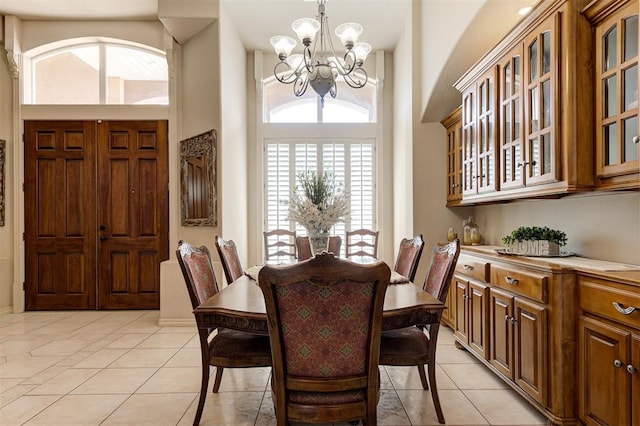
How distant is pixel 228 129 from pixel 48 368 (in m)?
2.94

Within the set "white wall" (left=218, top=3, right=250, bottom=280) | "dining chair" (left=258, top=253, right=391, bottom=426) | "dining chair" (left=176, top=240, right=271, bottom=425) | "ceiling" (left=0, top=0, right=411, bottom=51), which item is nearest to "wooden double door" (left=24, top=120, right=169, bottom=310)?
"white wall" (left=218, top=3, right=250, bottom=280)

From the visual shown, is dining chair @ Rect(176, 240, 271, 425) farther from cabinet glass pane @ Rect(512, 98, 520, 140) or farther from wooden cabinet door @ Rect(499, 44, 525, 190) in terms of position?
cabinet glass pane @ Rect(512, 98, 520, 140)

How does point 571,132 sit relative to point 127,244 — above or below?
above

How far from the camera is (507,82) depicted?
2.90m

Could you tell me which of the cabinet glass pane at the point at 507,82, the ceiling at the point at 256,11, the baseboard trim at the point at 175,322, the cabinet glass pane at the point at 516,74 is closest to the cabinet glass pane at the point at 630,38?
the cabinet glass pane at the point at 516,74

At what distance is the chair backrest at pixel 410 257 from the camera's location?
2.94m

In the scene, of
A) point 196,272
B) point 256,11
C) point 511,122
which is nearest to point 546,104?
point 511,122

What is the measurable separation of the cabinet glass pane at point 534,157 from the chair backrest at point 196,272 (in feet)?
7.18

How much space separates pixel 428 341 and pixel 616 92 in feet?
5.27

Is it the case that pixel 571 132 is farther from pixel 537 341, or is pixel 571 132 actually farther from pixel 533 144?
pixel 537 341

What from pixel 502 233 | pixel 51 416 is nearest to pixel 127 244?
pixel 51 416

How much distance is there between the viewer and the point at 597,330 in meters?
1.94

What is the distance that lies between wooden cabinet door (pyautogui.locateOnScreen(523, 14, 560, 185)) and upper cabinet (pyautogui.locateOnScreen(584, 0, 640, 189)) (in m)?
0.20

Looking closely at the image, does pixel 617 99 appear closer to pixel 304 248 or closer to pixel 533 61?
pixel 533 61
